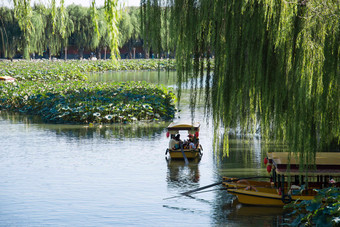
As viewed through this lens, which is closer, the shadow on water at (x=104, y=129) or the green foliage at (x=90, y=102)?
the shadow on water at (x=104, y=129)

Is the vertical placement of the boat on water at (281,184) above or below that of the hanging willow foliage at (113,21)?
below

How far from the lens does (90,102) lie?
28.0m

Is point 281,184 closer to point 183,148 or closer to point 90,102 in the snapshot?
point 183,148

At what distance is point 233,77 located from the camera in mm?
6191

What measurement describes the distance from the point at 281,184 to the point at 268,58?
7.76 m

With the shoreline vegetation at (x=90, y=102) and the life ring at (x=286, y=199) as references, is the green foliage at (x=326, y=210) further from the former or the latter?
the shoreline vegetation at (x=90, y=102)

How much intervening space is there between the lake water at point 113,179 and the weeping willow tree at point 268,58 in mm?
2547

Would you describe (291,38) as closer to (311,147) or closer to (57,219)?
(311,147)

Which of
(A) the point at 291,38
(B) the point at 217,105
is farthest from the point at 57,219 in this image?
(A) the point at 291,38

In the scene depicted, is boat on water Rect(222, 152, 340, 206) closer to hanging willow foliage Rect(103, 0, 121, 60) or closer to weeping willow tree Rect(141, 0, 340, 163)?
weeping willow tree Rect(141, 0, 340, 163)

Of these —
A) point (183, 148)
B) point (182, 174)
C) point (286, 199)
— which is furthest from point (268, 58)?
point (183, 148)

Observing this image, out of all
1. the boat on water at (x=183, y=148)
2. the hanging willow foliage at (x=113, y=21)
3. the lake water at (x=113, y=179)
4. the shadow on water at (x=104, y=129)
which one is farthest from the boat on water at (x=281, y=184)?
the shadow on water at (x=104, y=129)

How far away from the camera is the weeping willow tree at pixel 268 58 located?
19.4 ft

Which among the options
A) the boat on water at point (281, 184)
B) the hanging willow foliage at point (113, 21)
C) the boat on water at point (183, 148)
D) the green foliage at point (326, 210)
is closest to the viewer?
the hanging willow foliage at point (113, 21)
